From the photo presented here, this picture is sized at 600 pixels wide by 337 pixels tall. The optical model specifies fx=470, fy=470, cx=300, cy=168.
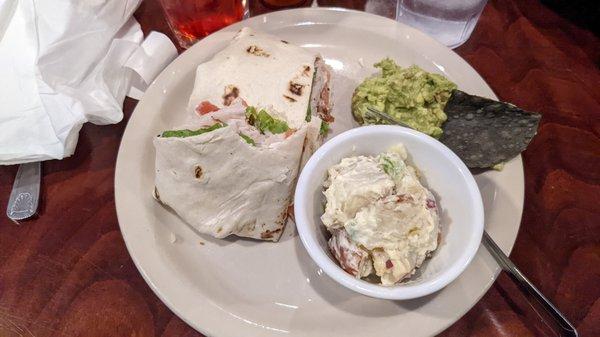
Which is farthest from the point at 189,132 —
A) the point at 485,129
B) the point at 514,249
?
the point at 514,249

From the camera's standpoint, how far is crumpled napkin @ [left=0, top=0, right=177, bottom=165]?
1.49 meters

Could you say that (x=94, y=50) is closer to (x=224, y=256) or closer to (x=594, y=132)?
(x=224, y=256)

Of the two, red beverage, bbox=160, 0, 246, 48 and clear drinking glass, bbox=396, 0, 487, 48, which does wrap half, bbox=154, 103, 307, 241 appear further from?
clear drinking glass, bbox=396, 0, 487, 48

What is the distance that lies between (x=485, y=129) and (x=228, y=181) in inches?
31.3

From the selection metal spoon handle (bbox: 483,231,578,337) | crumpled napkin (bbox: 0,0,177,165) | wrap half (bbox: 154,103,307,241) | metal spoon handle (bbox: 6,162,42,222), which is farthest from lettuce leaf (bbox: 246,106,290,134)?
metal spoon handle (bbox: 6,162,42,222)

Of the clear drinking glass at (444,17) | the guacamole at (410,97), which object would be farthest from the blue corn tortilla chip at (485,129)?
the clear drinking glass at (444,17)

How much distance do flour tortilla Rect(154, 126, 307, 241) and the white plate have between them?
0.26 feet

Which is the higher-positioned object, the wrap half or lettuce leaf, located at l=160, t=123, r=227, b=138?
lettuce leaf, located at l=160, t=123, r=227, b=138

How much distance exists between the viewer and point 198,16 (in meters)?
1.75

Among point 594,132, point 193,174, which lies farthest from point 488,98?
point 193,174

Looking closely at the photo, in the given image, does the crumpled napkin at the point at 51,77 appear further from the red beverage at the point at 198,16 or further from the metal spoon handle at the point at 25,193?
the red beverage at the point at 198,16

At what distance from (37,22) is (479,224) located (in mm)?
1461

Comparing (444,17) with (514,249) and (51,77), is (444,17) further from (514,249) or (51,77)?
(51,77)

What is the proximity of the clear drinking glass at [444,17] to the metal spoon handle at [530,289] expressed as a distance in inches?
33.7
